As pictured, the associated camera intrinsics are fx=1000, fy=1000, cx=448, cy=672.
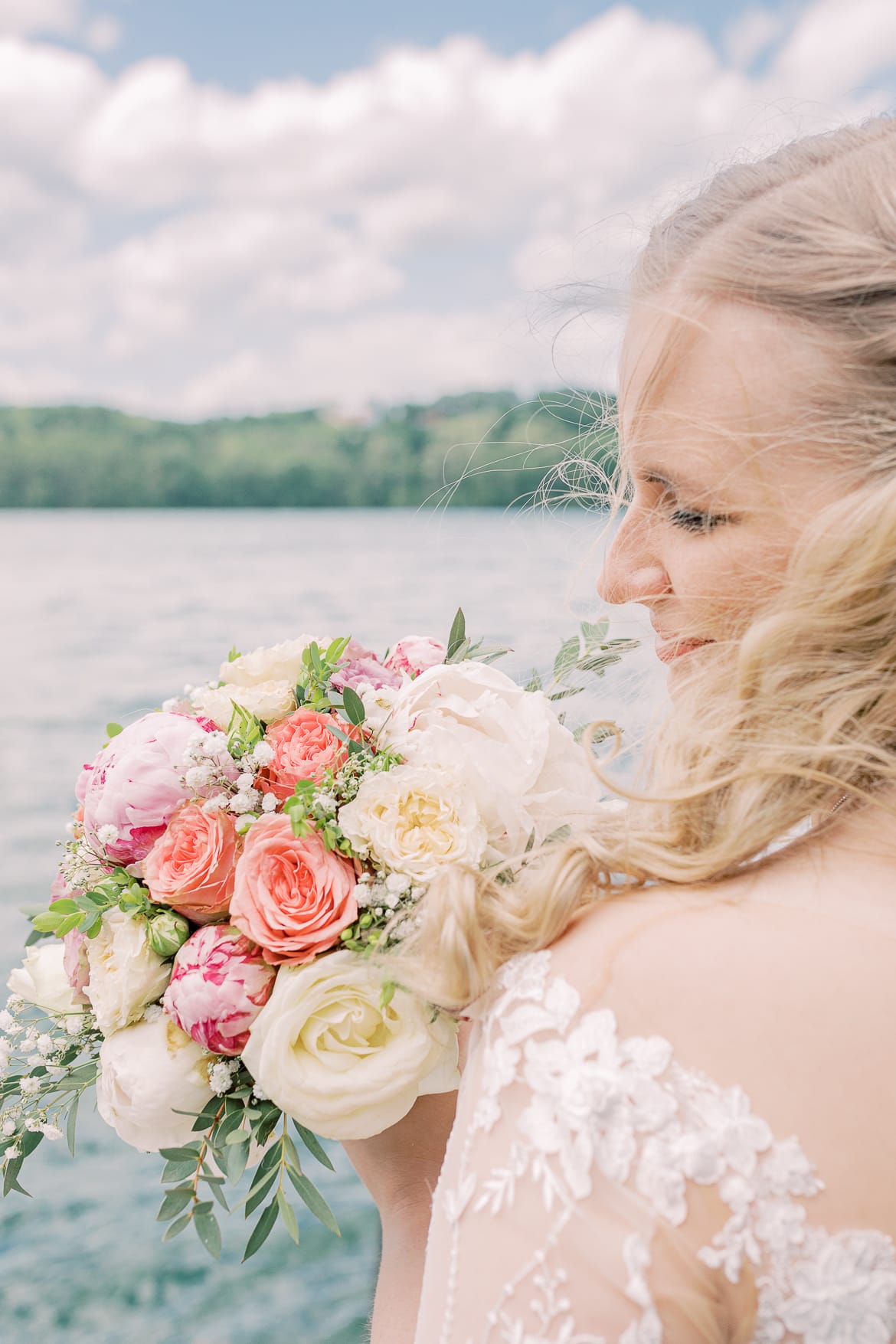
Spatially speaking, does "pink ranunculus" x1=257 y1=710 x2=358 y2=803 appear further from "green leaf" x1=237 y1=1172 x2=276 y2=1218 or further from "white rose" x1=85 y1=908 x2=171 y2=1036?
"green leaf" x1=237 y1=1172 x2=276 y2=1218

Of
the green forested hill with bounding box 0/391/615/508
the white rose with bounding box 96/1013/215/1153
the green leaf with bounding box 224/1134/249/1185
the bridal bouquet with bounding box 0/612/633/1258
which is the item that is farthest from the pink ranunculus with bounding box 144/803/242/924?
the green forested hill with bounding box 0/391/615/508

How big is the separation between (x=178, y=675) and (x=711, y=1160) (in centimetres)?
1007

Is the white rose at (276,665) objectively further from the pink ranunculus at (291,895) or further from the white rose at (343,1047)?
the white rose at (343,1047)

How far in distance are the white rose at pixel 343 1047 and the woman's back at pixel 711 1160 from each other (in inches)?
9.6

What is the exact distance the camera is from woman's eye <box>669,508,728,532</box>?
101 centimetres

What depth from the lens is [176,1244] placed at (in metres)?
4.36

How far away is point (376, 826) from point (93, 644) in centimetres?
1144

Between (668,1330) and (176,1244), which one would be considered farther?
(176,1244)

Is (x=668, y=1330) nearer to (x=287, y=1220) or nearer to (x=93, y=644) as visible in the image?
(x=287, y=1220)

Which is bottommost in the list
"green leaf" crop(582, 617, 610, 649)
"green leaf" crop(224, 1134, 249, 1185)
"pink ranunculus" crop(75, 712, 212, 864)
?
"green leaf" crop(224, 1134, 249, 1185)

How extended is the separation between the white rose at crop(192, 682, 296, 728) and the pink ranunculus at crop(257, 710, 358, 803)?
5 cm

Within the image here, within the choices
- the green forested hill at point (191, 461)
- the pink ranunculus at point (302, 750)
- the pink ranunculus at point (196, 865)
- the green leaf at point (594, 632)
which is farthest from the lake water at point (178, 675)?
the green forested hill at point (191, 461)

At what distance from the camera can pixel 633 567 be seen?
3.67 ft

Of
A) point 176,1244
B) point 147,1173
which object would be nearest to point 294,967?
point 176,1244
